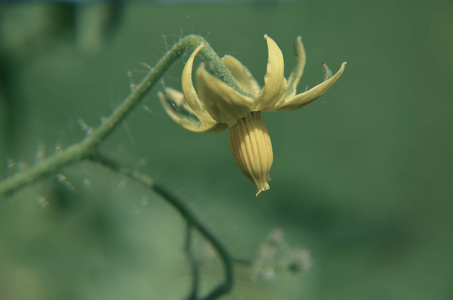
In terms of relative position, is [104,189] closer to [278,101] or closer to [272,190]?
[272,190]

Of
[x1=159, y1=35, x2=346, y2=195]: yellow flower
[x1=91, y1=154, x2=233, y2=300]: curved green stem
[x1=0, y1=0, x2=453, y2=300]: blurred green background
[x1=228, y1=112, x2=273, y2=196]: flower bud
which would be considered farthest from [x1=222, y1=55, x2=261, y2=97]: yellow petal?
[x1=0, y1=0, x2=453, y2=300]: blurred green background

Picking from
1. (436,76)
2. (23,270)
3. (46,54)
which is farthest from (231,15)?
(23,270)

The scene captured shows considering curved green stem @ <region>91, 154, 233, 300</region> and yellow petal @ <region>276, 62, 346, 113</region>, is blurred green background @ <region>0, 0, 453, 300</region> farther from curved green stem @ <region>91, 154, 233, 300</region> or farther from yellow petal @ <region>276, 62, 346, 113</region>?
yellow petal @ <region>276, 62, 346, 113</region>

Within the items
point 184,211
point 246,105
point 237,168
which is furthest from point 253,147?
point 237,168

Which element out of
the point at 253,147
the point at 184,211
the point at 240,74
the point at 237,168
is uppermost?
the point at 240,74

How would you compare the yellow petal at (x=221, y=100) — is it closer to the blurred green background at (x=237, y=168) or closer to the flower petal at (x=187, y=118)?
the flower petal at (x=187, y=118)

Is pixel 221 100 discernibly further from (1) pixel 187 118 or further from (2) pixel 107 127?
(2) pixel 107 127
